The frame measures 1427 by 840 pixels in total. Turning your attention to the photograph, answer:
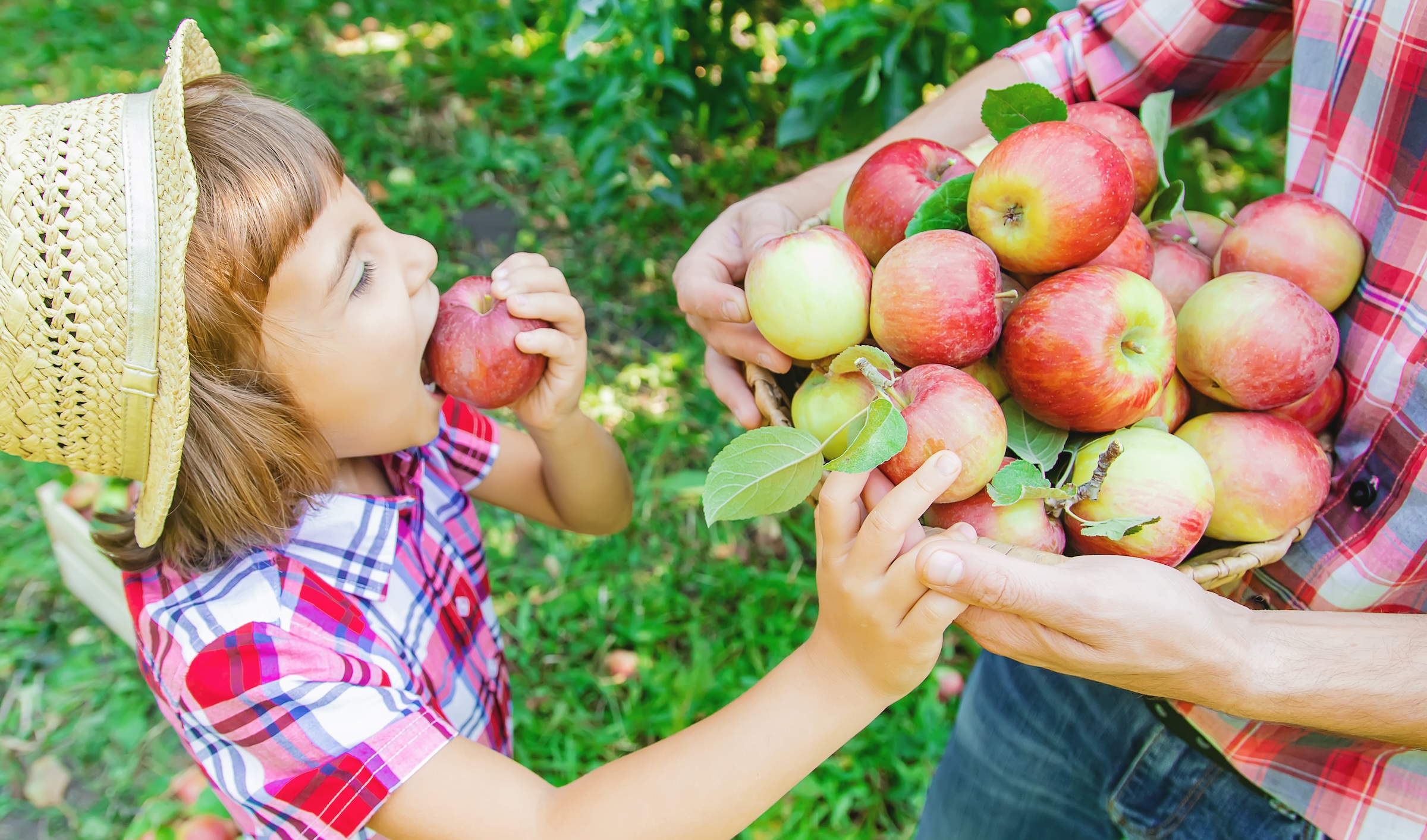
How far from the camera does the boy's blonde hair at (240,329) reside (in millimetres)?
1112

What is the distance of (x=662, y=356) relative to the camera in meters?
3.19

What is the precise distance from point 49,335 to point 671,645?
180 cm

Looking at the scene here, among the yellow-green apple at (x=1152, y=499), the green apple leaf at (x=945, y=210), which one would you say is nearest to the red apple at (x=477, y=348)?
the green apple leaf at (x=945, y=210)

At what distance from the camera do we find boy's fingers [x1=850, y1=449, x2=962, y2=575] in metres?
0.99

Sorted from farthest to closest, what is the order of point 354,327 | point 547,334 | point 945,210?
1. point 547,334
2. point 945,210
3. point 354,327

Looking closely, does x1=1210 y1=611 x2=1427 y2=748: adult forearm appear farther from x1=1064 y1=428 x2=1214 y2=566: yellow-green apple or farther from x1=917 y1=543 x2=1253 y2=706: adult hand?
x1=1064 y1=428 x2=1214 y2=566: yellow-green apple

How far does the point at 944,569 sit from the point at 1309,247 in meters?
0.74

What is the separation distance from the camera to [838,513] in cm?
106

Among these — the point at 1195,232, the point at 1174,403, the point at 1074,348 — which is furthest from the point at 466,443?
the point at 1195,232

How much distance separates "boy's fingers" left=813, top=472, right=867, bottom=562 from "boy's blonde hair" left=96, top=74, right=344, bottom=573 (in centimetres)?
71

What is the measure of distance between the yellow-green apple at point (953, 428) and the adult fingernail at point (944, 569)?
143mm

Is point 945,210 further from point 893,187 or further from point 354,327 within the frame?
point 354,327

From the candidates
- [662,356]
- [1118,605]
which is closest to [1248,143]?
[662,356]

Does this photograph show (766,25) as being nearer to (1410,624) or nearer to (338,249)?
(338,249)
